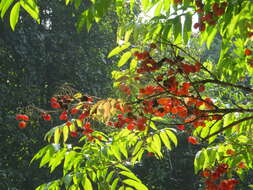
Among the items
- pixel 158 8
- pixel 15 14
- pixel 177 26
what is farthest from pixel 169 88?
pixel 15 14

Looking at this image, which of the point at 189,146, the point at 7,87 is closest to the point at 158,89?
the point at 7,87

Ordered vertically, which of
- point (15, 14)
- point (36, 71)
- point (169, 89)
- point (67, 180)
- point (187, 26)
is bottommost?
point (67, 180)

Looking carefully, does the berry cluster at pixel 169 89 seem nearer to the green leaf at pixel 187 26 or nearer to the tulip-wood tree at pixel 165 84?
the tulip-wood tree at pixel 165 84

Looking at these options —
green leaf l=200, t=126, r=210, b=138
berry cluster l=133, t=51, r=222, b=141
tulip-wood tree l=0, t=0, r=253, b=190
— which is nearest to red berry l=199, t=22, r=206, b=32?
tulip-wood tree l=0, t=0, r=253, b=190

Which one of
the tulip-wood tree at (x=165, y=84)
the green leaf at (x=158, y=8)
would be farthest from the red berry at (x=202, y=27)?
the green leaf at (x=158, y=8)

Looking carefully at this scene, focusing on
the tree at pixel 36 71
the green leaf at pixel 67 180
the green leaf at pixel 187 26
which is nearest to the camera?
the green leaf at pixel 187 26

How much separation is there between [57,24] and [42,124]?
2.37 meters

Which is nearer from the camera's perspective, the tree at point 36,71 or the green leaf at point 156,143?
the green leaf at point 156,143

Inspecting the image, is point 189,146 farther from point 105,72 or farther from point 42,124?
point 42,124

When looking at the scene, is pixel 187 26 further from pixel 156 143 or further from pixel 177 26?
pixel 156 143

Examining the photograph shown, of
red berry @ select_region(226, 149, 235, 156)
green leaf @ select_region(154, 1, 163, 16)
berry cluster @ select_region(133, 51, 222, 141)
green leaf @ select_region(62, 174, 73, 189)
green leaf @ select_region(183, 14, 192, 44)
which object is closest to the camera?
green leaf @ select_region(183, 14, 192, 44)

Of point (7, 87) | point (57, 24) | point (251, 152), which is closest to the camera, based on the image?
point (251, 152)

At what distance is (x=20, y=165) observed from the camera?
770 centimetres

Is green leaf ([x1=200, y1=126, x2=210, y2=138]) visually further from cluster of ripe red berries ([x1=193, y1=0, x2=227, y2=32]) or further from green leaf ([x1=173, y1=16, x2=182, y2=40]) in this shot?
green leaf ([x1=173, y1=16, x2=182, y2=40])
